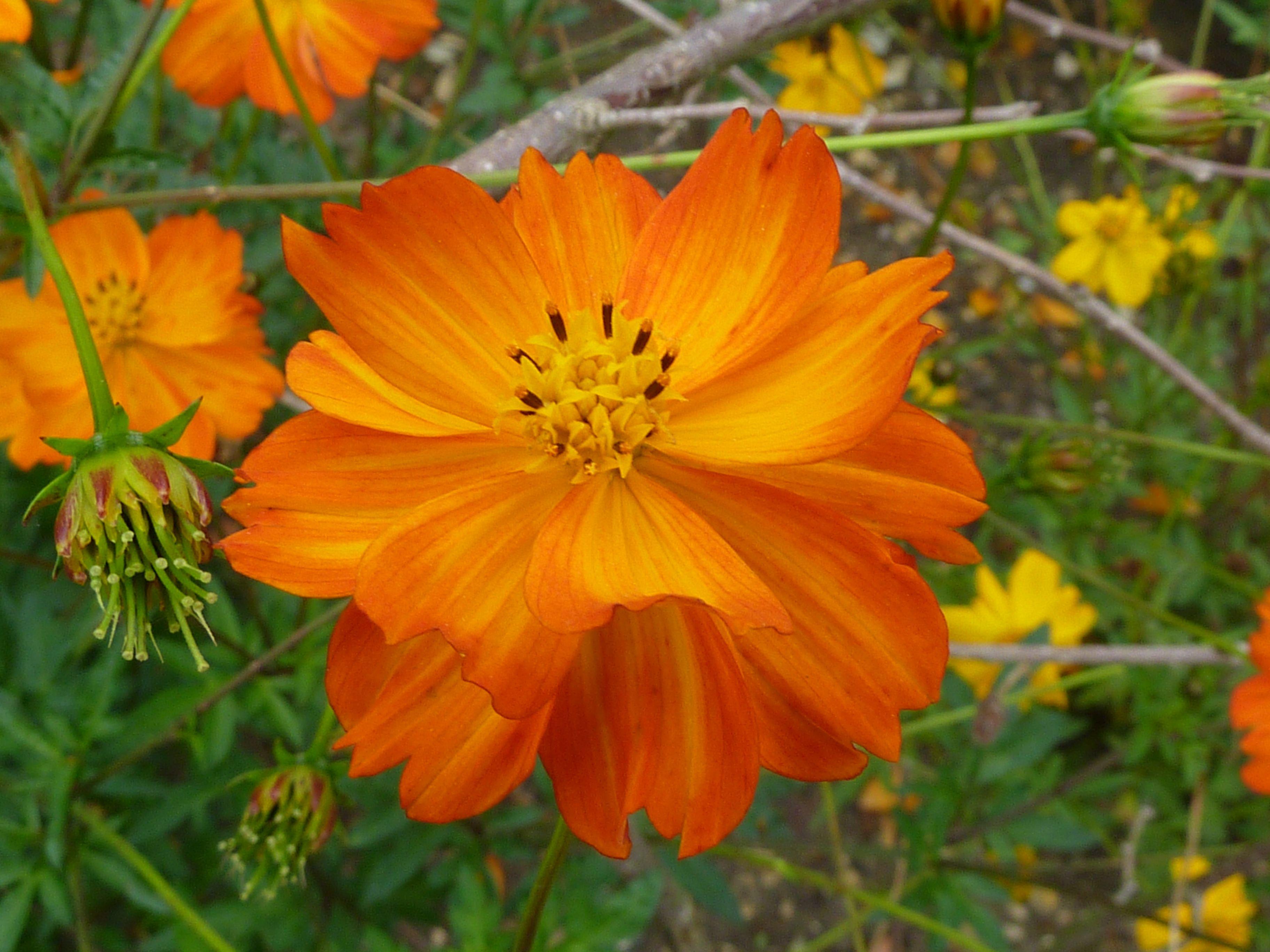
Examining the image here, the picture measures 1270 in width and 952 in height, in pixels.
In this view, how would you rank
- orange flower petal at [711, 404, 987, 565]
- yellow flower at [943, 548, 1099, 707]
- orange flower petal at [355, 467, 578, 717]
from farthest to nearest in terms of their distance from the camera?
yellow flower at [943, 548, 1099, 707]
orange flower petal at [711, 404, 987, 565]
orange flower petal at [355, 467, 578, 717]

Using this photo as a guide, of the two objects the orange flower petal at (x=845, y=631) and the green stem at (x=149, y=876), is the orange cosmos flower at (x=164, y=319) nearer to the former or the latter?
the green stem at (x=149, y=876)

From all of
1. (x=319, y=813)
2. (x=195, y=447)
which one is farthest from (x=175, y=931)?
(x=195, y=447)

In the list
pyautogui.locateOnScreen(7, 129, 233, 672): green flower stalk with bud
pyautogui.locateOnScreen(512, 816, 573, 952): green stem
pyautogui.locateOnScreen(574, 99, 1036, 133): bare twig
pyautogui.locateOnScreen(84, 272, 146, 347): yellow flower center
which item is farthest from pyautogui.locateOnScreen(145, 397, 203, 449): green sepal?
pyautogui.locateOnScreen(84, 272, 146, 347): yellow flower center

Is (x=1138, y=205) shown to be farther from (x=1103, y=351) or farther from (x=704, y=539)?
(x=704, y=539)

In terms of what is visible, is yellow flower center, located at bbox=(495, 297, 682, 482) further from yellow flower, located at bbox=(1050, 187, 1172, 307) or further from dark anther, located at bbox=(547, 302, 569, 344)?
yellow flower, located at bbox=(1050, 187, 1172, 307)

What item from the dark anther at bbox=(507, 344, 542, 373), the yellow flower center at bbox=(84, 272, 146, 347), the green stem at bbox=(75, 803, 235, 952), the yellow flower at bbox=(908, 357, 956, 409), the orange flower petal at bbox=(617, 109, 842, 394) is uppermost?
the orange flower petal at bbox=(617, 109, 842, 394)

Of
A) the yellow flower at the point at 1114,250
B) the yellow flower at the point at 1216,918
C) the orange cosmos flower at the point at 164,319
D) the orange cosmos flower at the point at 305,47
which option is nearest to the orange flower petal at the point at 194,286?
the orange cosmos flower at the point at 164,319

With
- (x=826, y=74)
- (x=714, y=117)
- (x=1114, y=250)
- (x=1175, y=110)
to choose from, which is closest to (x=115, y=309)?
(x=714, y=117)
